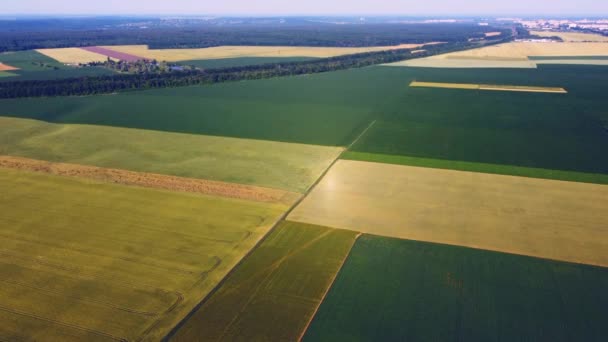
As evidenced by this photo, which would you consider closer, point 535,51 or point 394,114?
point 394,114

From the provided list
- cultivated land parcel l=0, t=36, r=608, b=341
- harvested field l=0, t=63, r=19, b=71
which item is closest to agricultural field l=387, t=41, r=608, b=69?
cultivated land parcel l=0, t=36, r=608, b=341

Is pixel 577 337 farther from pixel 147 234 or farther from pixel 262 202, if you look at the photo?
pixel 147 234

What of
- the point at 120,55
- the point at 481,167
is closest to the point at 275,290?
the point at 481,167

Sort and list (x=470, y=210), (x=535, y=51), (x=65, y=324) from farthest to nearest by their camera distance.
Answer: (x=535, y=51), (x=470, y=210), (x=65, y=324)

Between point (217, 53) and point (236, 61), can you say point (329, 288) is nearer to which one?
point (236, 61)

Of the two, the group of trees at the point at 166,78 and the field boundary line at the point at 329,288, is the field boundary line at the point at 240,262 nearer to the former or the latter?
the field boundary line at the point at 329,288

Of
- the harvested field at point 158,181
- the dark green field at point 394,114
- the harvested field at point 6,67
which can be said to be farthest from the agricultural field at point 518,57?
the harvested field at point 6,67

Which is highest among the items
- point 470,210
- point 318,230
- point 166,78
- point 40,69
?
point 40,69
